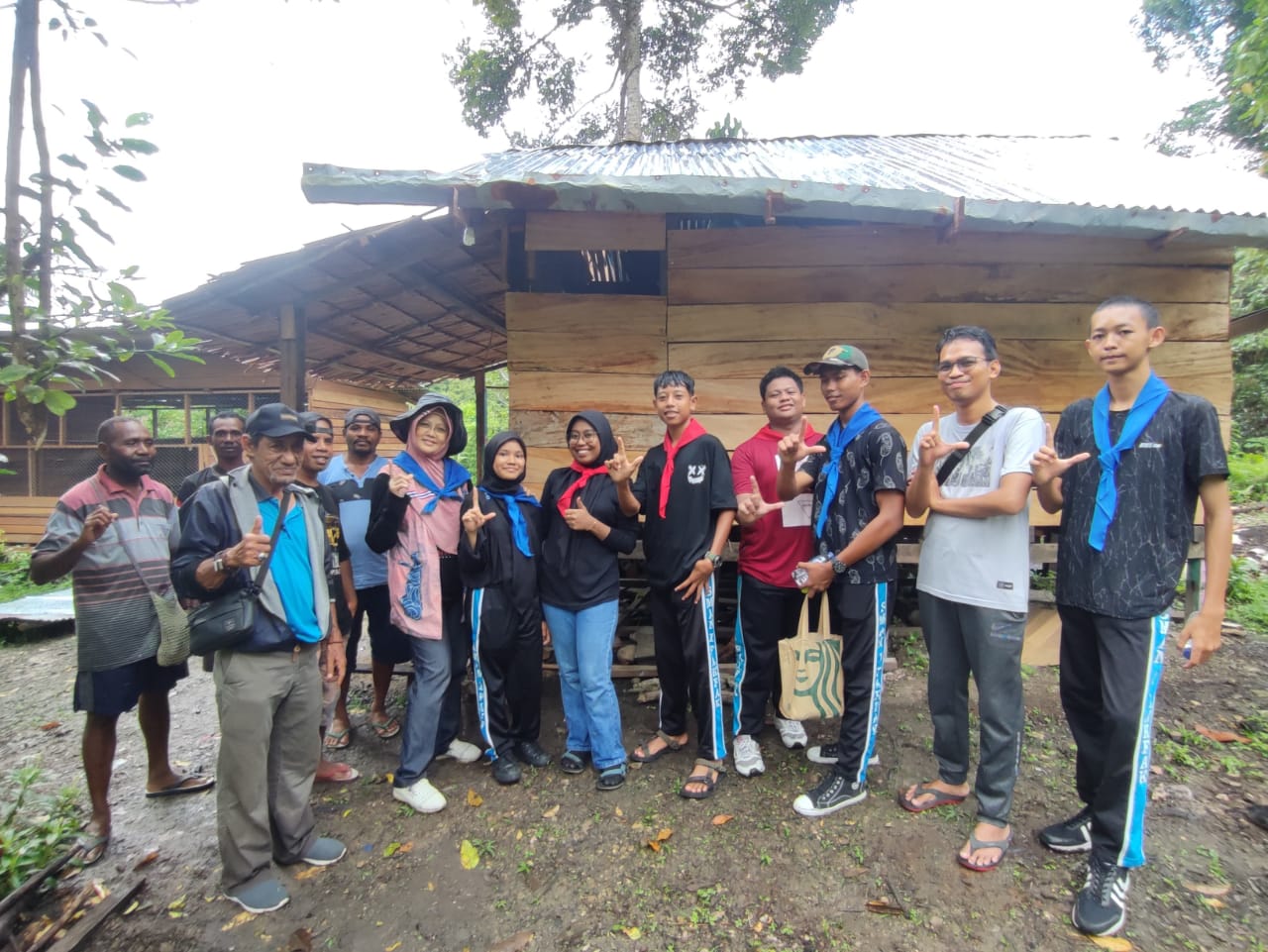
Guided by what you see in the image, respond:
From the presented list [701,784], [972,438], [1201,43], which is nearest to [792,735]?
[701,784]

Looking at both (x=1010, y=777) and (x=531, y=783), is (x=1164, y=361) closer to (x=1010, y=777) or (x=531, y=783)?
(x=1010, y=777)

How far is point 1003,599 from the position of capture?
2.47 m

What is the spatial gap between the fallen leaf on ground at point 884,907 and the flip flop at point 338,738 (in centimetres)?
307

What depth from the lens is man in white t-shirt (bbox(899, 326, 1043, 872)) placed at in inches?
97.0

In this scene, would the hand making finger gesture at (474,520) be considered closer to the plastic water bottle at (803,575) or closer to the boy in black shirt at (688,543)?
the boy in black shirt at (688,543)

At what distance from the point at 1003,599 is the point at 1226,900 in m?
1.40

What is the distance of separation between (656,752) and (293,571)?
214 centimetres

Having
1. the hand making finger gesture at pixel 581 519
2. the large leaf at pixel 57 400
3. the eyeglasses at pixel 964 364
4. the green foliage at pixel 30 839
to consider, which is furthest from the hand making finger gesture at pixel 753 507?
the green foliage at pixel 30 839

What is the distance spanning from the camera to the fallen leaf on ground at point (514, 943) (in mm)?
2227

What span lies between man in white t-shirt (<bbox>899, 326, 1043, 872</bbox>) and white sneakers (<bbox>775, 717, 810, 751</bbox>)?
1011 mm

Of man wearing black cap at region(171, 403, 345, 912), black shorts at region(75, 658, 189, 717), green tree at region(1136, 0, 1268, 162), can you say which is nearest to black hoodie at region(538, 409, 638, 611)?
man wearing black cap at region(171, 403, 345, 912)

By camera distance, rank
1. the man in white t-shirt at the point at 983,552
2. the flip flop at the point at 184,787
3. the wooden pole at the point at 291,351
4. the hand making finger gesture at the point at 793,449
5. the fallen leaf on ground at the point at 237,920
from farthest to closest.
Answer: the wooden pole at the point at 291,351
the flip flop at the point at 184,787
the hand making finger gesture at the point at 793,449
the man in white t-shirt at the point at 983,552
the fallen leaf on ground at the point at 237,920

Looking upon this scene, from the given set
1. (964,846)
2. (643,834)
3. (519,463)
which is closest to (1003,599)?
(964,846)

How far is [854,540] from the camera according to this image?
2746mm
